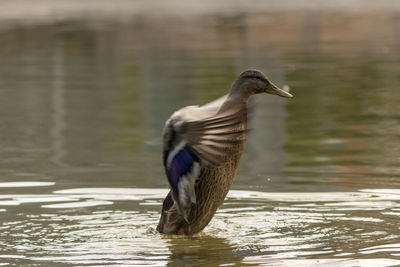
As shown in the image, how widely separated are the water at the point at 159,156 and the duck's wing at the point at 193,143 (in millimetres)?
479

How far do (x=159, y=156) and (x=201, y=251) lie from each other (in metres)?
4.09

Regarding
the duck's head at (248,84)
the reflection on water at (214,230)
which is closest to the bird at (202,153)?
the duck's head at (248,84)

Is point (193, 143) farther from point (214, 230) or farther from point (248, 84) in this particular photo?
point (214, 230)

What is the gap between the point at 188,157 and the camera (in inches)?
302

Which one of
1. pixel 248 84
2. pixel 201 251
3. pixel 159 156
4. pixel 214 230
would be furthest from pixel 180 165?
pixel 159 156

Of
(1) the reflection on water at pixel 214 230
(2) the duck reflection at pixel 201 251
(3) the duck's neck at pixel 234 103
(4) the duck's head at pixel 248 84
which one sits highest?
(4) the duck's head at pixel 248 84

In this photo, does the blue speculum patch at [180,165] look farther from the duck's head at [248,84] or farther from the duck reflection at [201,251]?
the duck's head at [248,84]

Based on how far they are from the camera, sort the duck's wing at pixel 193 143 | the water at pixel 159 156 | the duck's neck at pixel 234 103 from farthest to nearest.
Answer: the duck's neck at pixel 234 103 < the water at pixel 159 156 < the duck's wing at pixel 193 143

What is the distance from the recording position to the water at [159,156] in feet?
26.3

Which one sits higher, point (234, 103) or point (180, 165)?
point (234, 103)

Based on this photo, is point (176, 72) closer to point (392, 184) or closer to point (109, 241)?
point (392, 184)

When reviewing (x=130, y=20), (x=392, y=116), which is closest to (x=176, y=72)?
(x=392, y=116)

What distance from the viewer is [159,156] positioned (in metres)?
12.1

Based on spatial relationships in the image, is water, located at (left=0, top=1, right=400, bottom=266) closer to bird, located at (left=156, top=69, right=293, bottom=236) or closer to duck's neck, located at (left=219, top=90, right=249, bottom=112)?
bird, located at (left=156, top=69, right=293, bottom=236)
